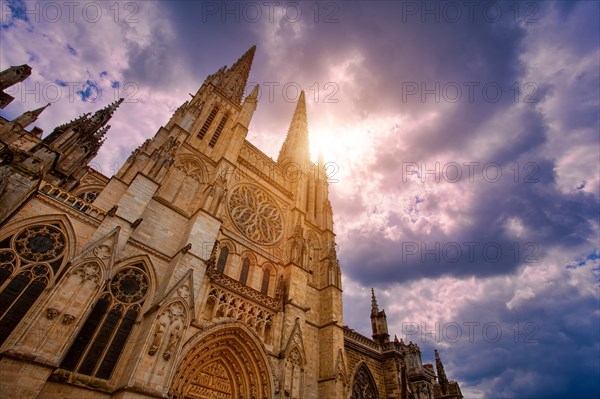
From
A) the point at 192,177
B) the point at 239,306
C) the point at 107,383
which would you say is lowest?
the point at 107,383

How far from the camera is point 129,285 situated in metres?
9.92

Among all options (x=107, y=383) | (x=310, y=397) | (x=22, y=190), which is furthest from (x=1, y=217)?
(x=310, y=397)

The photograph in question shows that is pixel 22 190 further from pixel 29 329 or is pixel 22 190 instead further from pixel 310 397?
pixel 310 397

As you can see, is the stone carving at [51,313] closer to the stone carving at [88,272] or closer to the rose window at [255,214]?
the stone carving at [88,272]

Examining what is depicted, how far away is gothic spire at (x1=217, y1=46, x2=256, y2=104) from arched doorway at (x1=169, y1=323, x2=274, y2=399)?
53.8 ft

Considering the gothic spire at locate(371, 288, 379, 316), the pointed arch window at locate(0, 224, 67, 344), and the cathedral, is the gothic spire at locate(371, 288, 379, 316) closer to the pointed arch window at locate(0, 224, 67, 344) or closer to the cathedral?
the cathedral

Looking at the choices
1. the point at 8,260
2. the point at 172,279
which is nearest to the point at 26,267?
the point at 8,260

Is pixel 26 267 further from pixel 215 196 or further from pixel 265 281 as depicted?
pixel 265 281

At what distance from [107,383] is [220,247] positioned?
261 inches

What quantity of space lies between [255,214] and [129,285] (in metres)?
7.97

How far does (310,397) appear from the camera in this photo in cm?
1207

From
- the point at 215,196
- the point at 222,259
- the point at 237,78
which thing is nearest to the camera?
the point at 215,196

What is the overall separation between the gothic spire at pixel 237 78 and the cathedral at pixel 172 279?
6.37 feet

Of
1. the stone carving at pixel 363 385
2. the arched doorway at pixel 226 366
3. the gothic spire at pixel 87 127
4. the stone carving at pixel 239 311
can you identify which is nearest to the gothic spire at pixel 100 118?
the gothic spire at pixel 87 127
